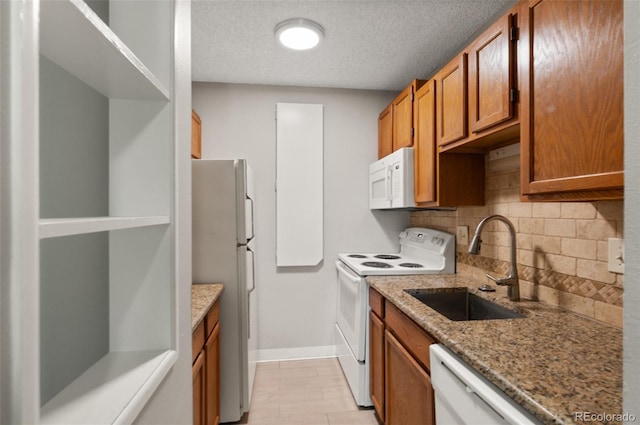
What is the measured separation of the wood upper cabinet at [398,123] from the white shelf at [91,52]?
1.88 meters

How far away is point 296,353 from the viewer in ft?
9.69

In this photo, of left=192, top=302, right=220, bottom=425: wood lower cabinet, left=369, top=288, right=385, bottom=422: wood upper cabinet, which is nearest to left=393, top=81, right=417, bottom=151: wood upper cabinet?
left=369, top=288, right=385, bottom=422: wood upper cabinet

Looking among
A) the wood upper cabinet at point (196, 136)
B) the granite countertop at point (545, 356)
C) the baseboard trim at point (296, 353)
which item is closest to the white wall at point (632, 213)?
the granite countertop at point (545, 356)

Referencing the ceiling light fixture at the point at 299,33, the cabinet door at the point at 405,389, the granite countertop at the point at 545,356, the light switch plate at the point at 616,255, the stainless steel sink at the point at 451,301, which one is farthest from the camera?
the ceiling light fixture at the point at 299,33

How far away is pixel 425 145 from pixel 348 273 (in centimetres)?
108

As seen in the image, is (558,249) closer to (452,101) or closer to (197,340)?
(452,101)

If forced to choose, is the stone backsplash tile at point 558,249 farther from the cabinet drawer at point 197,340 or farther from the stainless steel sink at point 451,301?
the cabinet drawer at point 197,340

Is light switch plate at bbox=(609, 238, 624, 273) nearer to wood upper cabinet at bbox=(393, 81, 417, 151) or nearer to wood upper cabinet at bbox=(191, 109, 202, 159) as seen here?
wood upper cabinet at bbox=(393, 81, 417, 151)

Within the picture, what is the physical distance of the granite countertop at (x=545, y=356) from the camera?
0.73m

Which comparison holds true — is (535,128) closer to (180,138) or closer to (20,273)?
(180,138)

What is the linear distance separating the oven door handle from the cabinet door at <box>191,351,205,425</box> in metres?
1.06

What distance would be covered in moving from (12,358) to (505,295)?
73.0 inches

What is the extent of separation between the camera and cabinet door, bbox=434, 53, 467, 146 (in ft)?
5.52

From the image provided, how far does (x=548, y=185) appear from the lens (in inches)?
43.1
